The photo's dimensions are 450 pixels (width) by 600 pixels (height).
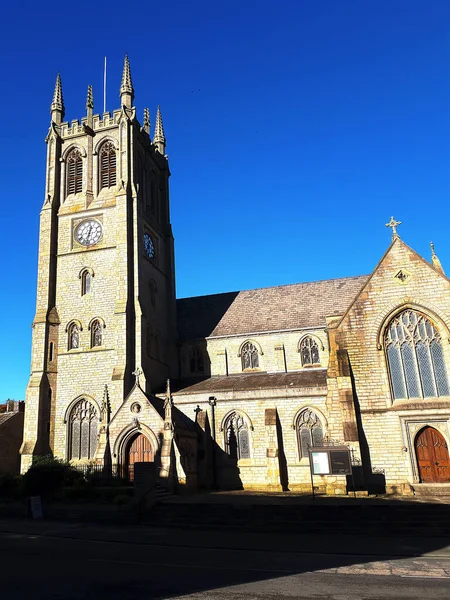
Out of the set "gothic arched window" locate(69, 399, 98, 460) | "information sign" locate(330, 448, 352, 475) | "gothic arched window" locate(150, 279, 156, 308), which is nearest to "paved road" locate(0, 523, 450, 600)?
"information sign" locate(330, 448, 352, 475)

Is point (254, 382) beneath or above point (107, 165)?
beneath

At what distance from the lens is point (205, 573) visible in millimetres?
11469

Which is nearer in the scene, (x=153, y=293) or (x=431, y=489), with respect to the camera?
(x=431, y=489)

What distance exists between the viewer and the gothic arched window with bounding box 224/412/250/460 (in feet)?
99.8

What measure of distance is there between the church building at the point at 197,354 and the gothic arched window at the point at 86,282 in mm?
191

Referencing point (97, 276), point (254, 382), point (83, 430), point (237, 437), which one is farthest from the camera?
point (97, 276)

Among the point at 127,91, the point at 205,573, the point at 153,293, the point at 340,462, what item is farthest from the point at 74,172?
the point at 205,573

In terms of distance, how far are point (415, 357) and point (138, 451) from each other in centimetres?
1623

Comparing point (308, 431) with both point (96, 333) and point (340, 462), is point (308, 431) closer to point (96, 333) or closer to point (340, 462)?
point (340, 462)

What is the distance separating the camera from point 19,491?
23812 mm

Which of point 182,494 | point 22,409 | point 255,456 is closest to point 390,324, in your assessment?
point 255,456

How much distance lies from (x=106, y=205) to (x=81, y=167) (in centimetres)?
505

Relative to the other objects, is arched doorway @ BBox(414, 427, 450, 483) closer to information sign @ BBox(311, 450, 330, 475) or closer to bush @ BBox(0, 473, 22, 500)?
information sign @ BBox(311, 450, 330, 475)

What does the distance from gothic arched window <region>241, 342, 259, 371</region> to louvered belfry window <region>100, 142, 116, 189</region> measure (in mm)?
16608
